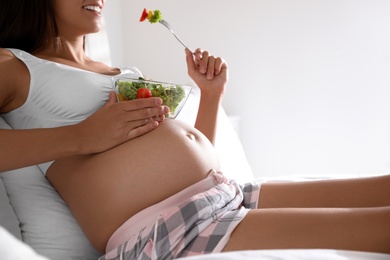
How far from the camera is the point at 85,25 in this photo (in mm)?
1642

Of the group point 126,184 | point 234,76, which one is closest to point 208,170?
point 126,184

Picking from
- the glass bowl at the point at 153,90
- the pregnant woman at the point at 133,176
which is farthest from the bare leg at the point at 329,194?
the glass bowl at the point at 153,90

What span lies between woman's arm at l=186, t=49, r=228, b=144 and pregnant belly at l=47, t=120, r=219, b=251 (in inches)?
13.1

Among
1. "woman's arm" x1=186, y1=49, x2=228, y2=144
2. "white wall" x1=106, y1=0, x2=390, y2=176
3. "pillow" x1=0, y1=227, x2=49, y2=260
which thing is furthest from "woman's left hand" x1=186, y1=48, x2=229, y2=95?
"white wall" x1=106, y1=0, x2=390, y2=176

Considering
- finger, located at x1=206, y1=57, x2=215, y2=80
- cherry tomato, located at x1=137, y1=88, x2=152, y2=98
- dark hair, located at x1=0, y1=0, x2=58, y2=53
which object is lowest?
cherry tomato, located at x1=137, y1=88, x2=152, y2=98

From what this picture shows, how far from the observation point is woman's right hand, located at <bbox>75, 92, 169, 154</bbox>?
1304mm

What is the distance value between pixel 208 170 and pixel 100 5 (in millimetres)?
632

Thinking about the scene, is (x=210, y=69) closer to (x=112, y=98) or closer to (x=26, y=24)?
(x=112, y=98)

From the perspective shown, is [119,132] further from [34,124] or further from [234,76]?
[234,76]

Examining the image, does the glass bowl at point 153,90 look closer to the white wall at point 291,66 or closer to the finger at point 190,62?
the finger at point 190,62

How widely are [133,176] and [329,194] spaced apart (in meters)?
0.46

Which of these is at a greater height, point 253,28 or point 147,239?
point 253,28

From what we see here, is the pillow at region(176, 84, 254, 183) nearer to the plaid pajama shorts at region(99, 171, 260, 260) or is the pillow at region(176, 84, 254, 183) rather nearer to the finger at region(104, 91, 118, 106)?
the finger at region(104, 91, 118, 106)

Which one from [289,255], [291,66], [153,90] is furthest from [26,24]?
[291,66]
